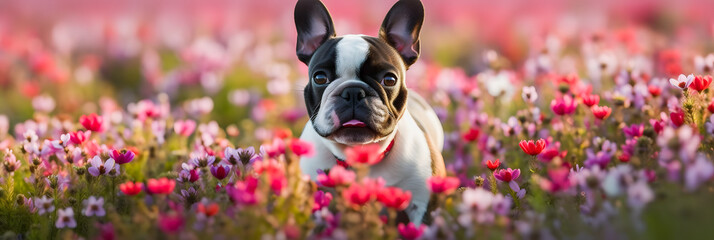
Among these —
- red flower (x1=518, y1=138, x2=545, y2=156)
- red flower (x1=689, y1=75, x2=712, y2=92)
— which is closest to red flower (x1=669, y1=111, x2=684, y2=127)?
red flower (x1=689, y1=75, x2=712, y2=92)

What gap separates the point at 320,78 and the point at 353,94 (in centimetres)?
29

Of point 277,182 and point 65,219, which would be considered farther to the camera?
point 65,219

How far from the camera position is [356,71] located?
322 cm

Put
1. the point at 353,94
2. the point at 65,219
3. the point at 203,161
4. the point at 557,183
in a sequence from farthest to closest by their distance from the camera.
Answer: the point at 203,161
the point at 353,94
the point at 65,219
the point at 557,183

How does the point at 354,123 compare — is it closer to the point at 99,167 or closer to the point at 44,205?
the point at 99,167

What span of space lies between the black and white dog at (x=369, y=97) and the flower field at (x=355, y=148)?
6.5 inches

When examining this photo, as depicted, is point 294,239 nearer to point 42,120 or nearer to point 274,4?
point 42,120

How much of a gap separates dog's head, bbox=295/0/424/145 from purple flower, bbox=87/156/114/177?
1004mm

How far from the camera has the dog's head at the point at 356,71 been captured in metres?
3.09

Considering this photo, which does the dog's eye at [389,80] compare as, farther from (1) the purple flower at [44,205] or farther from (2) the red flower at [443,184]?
(1) the purple flower at [44,205]

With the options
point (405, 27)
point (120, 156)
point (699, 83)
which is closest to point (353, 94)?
point (405, 27)

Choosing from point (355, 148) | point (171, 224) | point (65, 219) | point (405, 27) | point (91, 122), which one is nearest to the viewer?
point (171, 224)

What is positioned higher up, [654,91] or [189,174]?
[654,91]

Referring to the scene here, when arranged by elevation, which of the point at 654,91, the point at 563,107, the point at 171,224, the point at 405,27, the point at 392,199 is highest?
the point at 405,27
